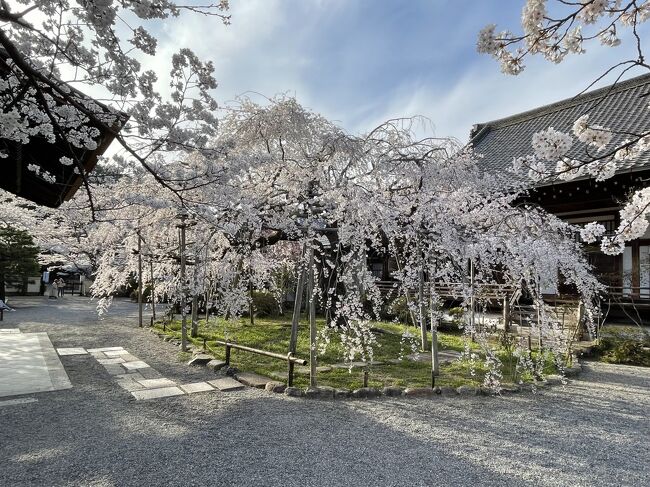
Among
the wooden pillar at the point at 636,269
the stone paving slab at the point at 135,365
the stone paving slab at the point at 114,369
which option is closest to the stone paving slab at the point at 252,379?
the stone paving slab at the point at 135,365

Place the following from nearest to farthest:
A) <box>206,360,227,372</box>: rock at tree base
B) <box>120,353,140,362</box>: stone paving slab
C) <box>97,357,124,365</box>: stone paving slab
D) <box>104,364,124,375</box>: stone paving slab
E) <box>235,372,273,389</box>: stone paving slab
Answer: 1. <box>235,372,273,389</box>: stone paving slab
2. <box>104,364,124,375</box>: stone paving slab
3. <box>206,360,227,372</box>: rock at tree base
4. <box>97,357,124,365</box>: stone paving slab
5. <box>120,353,140,362</box>: stone paving slab

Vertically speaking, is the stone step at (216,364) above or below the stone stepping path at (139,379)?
above

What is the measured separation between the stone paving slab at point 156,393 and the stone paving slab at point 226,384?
0.53 metres

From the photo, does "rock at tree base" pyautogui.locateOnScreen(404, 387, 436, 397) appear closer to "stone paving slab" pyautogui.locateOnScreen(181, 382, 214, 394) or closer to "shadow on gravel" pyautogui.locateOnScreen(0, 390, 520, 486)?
"shadow on gravel" pyautogui.locateOnScreen(0, 390, 520, 486)

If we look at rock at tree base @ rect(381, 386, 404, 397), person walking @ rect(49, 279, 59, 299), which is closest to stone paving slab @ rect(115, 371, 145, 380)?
rock at tree base @ rect(381, 386, 404, 397)

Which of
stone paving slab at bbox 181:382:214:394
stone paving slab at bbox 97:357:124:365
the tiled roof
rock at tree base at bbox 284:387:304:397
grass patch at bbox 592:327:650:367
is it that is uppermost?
the tiled roof

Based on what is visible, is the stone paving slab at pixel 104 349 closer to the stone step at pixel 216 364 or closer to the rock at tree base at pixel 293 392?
the stone step at pixel 216 364

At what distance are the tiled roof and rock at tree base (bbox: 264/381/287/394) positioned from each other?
7667mm

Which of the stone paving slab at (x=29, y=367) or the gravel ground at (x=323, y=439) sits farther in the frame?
the stone paving slab at (x=29, y=367)

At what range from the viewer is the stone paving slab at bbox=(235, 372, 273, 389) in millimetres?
6082

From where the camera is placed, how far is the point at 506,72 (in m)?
2.75

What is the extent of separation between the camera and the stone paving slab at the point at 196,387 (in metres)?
5.81

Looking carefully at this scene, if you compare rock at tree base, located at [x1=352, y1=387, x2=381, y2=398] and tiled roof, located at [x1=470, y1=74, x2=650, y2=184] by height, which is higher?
tiled roof, located at [x1=470, y1=74, x2=650, y2=184]

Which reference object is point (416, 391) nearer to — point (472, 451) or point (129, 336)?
point (472, 451)
